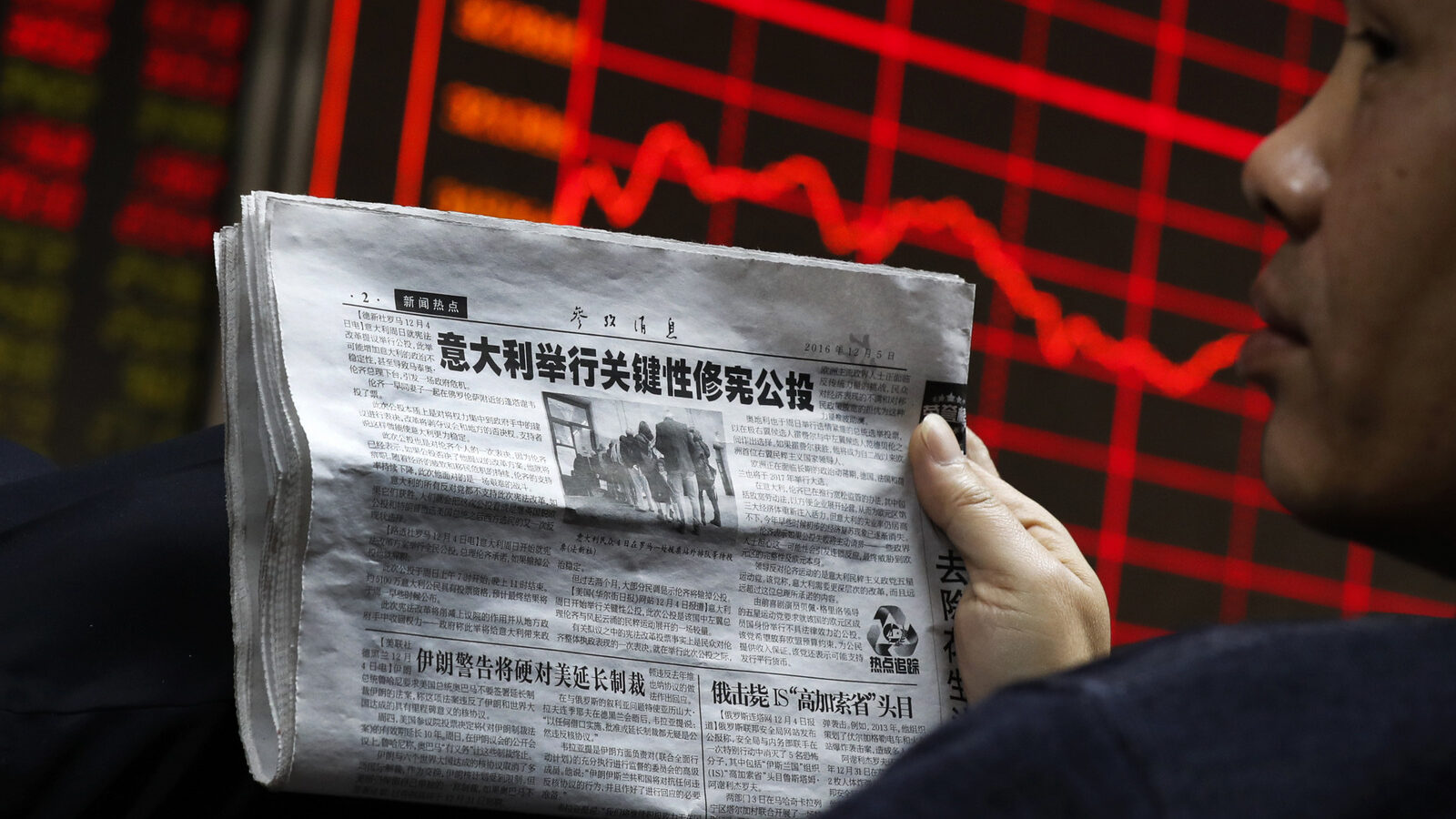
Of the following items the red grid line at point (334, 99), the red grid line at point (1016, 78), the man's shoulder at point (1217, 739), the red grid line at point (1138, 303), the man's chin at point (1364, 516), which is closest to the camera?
the man's shoulder at point (1217, 739)

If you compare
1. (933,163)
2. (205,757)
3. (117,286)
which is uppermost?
(933,163)

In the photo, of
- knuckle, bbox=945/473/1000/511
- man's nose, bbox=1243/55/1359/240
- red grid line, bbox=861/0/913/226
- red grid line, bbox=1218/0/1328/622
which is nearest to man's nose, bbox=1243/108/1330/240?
man's nose, bbox=1243/55/1359/240

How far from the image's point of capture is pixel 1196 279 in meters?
1.64

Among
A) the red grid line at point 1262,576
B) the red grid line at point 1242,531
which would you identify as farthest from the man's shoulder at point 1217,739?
the red grid line at point 1242,531

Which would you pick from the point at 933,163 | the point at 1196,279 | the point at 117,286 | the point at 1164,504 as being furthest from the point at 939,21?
the point at 117,286

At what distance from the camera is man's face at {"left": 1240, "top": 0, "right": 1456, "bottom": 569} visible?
312 millimetres

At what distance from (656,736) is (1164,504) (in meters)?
1.21

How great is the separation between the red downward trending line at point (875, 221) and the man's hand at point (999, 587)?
762 mm

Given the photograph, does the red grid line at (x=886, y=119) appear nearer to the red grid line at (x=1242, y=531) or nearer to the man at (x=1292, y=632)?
the red grid line at (x=1242, y=531)

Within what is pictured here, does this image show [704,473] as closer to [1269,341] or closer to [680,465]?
[680,465]

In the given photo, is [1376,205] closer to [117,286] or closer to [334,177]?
[334,177]

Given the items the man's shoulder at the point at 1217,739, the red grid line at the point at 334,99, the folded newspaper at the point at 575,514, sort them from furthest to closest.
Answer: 1. the red grid line at the point at 334,99
2. the folded newspaper at the point at 575,514
3. the man's shoulder at the point at 1217,739

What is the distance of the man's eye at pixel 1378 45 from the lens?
13.1 inches

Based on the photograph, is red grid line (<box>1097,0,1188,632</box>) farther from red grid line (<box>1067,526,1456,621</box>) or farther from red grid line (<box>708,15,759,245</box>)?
red grid line (<box>708,15,759,245</box>)
